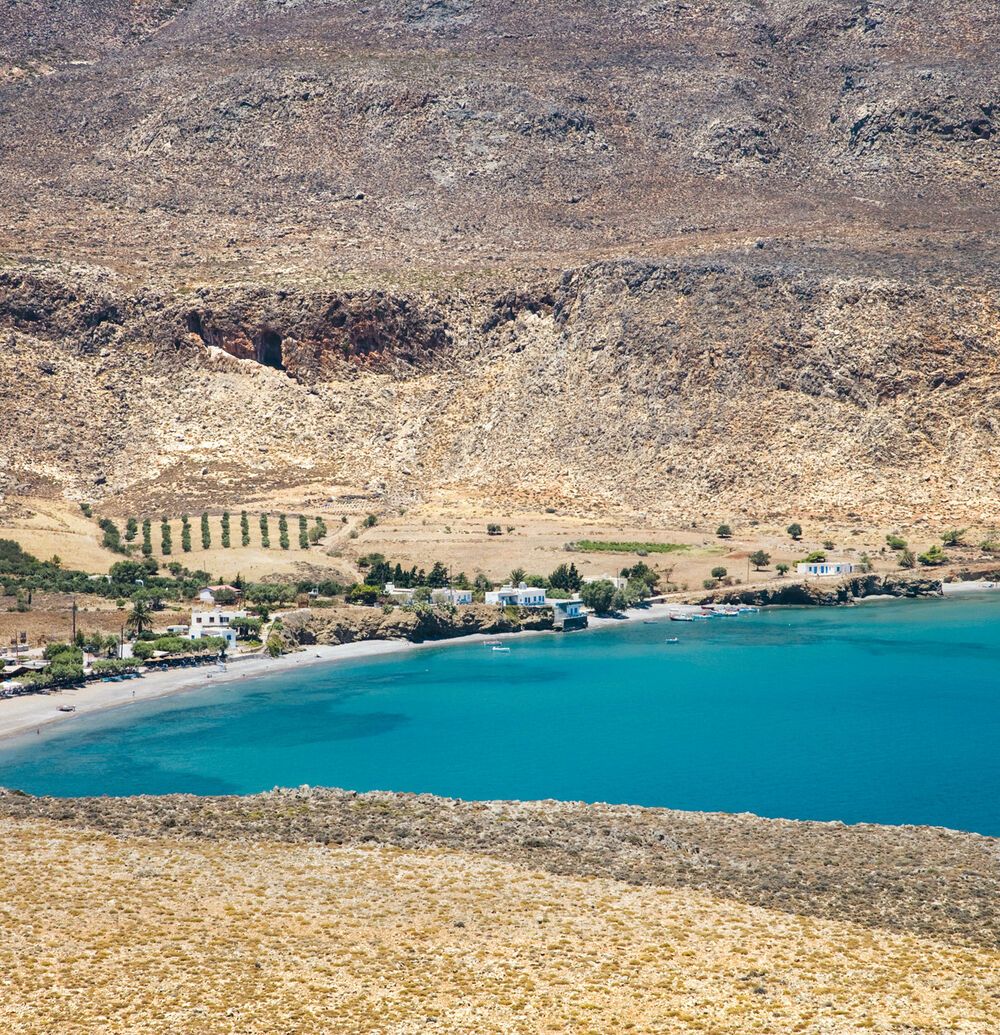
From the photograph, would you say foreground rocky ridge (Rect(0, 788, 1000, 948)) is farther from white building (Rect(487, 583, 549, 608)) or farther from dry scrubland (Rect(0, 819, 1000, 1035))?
white building (Rect(487, 583, 549, 608))

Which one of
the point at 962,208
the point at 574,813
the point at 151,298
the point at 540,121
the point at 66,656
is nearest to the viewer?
the point at 574,813

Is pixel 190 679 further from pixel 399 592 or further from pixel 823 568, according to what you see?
pixel 823 568

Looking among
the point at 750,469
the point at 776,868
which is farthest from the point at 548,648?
the point at 776,868

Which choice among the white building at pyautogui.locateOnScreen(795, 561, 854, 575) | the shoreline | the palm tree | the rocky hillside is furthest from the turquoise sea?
the rocky hillside

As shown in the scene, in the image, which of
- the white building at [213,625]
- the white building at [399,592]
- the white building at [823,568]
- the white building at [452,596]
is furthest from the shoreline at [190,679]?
the white building at [823,568]

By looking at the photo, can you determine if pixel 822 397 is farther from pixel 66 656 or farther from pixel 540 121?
pixel 66 656

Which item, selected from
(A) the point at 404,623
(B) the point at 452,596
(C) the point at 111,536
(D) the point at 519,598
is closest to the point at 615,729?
(A) the point at 404,623
